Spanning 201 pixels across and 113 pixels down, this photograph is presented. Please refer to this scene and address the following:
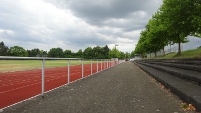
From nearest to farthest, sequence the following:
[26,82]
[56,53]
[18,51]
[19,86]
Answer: [19,86] → [26,82] → [18,51] → [56,53]

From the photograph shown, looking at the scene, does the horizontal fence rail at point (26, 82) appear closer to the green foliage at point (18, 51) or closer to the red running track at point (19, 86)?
the red running track at point (19, 86)

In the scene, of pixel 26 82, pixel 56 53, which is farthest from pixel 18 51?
pixel 26 82

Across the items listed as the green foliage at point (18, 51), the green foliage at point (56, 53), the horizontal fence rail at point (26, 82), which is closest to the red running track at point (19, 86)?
the horizontal fence rail at point (26, 82)

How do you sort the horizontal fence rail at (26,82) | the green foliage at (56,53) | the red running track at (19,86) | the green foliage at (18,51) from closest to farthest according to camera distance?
the horizontal fence rail at (26,82), the red running track at (19,86), the green foliage at (18,51), the green foliage at (56,53)

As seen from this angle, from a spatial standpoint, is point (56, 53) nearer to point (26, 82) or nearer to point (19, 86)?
point (26, 82)

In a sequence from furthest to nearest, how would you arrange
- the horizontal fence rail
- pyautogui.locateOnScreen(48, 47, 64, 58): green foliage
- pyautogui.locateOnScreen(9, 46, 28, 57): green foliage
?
pyautogui.locateOnScreen(48, 47, 64, 58): green foliage → pyautogui.locateOnScreen(9, 46, 28, 57): green foliage → the horizontal fence rail

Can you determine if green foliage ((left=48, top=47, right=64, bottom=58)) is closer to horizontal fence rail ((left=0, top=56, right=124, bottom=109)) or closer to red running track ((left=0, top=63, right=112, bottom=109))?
horizontal fence rail ((left=0, top=56, right=124, bottom=109))

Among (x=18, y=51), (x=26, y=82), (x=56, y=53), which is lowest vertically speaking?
(x=26, y=82)

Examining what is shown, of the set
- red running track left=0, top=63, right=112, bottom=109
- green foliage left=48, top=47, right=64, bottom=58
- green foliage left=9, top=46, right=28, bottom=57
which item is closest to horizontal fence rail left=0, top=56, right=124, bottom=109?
red running track left=0, top=63, right=112, bottom=109

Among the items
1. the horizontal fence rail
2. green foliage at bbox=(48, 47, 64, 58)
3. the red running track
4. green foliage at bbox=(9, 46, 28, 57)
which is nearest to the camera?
the horizontal fence rail

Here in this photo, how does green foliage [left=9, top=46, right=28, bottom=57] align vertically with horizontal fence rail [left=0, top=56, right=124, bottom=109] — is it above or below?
above

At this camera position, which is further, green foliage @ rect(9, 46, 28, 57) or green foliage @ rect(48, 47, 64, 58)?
green foliage @ rect(48, 47, 64, 58)

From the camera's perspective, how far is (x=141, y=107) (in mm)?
6613

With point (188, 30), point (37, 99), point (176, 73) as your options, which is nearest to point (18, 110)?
point (37, 99)
